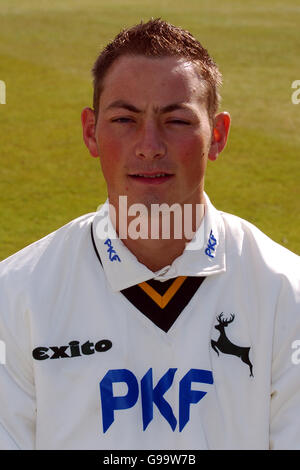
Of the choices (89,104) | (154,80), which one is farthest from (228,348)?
(89,104)

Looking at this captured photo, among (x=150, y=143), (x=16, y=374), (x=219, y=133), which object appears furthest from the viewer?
(x=219, y=133)

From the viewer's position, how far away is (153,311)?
2314mm

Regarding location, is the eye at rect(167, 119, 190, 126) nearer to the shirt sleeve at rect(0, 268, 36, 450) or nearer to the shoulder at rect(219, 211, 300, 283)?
the shoulder at rect(219, 211, 300, 283)

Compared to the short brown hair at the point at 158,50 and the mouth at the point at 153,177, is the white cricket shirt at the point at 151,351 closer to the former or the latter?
the mouth at the point at 153,177

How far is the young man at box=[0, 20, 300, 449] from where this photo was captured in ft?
7.25

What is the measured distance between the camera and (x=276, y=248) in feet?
7.97

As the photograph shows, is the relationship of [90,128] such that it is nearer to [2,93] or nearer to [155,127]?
[155,127]

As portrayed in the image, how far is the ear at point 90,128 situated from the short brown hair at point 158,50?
0.18 ft

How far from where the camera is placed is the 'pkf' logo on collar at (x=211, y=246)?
2.37 meters

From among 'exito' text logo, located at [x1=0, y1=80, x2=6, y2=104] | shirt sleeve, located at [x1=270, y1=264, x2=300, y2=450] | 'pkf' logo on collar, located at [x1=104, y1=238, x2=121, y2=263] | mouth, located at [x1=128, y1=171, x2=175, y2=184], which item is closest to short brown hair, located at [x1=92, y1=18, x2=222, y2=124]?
mouth, located at [x1=128, y1=171, x2=175, y2=184]

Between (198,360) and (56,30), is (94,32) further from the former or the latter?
(198,360)

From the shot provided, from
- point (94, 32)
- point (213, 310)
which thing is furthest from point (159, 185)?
point (94, 32)

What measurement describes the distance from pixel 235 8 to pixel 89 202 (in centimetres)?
1068

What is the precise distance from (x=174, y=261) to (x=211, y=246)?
12cm
